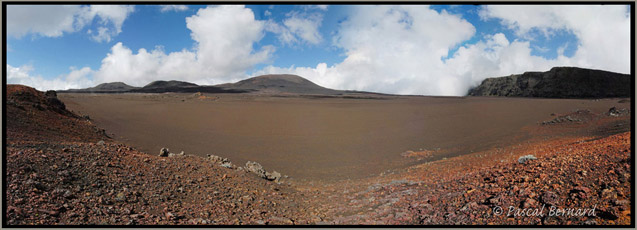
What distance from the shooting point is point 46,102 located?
1265cm

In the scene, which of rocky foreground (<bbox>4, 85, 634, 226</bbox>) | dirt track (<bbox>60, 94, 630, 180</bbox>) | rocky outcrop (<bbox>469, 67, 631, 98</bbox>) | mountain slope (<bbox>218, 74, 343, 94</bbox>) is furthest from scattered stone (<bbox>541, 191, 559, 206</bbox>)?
mountain slope (<bbox>218, 74, 343, 94</bbox>)

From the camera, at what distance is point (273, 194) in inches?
262

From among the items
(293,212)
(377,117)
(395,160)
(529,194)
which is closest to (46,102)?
(293,212)

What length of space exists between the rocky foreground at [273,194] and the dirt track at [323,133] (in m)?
4.29

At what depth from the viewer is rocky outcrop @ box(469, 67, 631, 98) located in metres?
39.1

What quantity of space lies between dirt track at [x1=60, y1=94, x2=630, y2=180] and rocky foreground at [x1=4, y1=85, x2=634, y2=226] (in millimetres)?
4286

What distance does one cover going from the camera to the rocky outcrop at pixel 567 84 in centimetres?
3912

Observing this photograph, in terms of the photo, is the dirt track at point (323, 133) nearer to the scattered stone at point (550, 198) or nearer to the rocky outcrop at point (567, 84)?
the scattered stone at point (550, 198)

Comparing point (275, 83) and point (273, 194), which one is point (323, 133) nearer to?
point (273, 194)

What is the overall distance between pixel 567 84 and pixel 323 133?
145 ft

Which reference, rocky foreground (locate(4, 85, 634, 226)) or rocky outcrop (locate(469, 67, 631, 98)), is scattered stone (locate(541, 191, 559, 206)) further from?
rocky outcrop (locate(469, 67, 631, 98))

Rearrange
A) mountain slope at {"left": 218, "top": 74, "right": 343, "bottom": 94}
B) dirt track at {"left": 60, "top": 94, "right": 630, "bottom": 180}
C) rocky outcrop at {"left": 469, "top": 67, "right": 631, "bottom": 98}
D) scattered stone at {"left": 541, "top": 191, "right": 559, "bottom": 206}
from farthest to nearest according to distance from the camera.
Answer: mountain slope at {"left": 218, "top": 74, "right": 343, "bottom": 94}, rocky outcrop at {"left": 469, "top": 67, "right": 631, "bottom": 98}, dirt track at {"left": 60, "top": 94, "right": 630, "bottom": 180}, scattered stone at {"left": 541, "top": 191, "right": 559, "bottom": 206}

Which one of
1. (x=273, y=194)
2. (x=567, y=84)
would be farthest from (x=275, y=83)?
(x=273, y=194)

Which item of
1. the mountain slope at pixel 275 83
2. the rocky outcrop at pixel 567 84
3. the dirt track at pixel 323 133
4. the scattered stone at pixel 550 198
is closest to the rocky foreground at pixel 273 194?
the scattered stone at pixel 550 198
